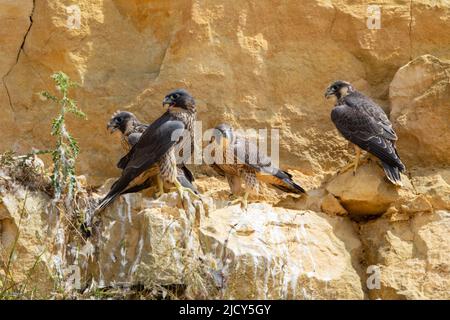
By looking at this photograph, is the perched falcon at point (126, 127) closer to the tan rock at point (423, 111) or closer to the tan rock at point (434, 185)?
the tan rock at point (423, 111)

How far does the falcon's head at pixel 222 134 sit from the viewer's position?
977 centimetres

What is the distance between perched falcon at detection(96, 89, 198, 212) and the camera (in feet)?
30.2

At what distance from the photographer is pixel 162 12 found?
11.1 m

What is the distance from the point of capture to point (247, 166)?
9727mm

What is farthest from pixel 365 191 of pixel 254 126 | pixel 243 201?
pixel 254 126

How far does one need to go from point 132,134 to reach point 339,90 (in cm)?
224

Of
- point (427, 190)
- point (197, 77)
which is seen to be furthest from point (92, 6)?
point (427, 190)

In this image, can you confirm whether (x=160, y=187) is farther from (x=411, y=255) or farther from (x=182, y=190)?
(x=411, y=255)

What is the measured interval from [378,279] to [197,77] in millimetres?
3248

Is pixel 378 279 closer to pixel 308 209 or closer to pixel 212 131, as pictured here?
pixel 308 209

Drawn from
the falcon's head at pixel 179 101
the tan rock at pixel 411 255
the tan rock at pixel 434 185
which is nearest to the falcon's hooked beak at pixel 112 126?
the falcon's head at pixel 179 101

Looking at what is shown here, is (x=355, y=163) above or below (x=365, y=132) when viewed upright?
below

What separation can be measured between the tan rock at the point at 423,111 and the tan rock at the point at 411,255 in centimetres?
100
